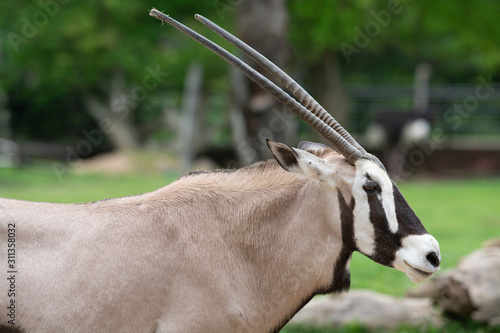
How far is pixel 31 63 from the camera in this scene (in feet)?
67.3

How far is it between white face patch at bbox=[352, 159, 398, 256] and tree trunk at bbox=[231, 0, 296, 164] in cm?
405

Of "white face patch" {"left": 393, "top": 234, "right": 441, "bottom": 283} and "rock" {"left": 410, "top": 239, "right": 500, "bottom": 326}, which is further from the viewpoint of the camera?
"rock" {"left": 410, "top": 239, "right": 500, "bottom": 326}

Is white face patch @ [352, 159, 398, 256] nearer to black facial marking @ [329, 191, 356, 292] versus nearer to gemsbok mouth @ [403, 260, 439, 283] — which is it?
black facial marking @ [329, 191, 356, 292]

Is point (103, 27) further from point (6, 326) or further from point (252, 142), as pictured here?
point (6, 326)

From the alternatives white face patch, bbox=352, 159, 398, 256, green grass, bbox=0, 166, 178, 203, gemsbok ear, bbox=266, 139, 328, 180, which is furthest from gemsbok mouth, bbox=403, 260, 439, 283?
green grass, bbox=0, 166, 178, 203

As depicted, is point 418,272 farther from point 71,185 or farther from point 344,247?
point 71,185

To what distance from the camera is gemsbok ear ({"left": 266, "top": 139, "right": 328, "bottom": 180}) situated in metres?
3.70

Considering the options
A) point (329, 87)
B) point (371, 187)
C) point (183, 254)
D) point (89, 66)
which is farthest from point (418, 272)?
point (89, 66)

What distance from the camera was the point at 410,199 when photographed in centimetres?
1443

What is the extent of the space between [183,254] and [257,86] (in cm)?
463

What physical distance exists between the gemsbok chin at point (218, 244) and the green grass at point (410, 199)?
278 cm

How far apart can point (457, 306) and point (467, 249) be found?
3.85m

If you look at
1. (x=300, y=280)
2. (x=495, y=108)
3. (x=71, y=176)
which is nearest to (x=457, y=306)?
(x=300, y=280)

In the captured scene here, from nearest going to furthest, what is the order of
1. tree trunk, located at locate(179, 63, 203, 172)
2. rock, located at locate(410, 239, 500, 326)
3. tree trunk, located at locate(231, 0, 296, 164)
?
1. rock, located at locate(410, 239, 500, 326)
2. tree trunk, located at locate(231, 0, 296, 164)
3. tree trunk, located at locate(179, 63, 203, 172)
